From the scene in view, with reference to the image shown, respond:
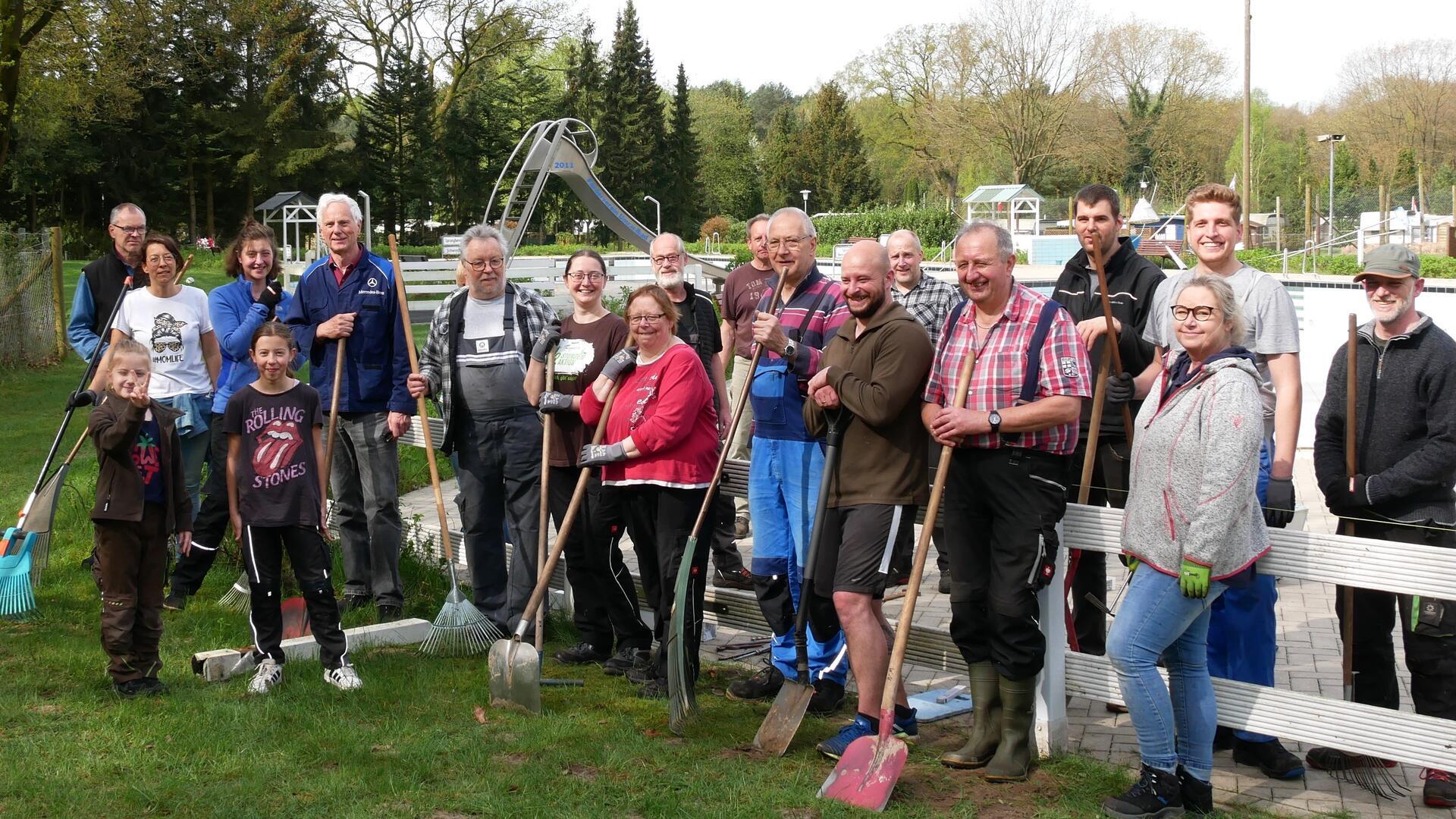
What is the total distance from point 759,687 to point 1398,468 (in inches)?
101

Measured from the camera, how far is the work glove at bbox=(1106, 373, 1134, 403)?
4.84 m

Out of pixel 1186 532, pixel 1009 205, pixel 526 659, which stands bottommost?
pixel 526 659

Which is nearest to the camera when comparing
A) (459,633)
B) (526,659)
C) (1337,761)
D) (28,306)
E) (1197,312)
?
(1197,312)

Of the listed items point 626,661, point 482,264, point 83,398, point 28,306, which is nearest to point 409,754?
point 626,661

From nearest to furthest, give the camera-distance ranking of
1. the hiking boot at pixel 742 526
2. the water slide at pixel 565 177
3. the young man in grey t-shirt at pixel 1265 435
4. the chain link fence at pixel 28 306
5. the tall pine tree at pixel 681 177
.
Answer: the young man in grey t-shirt at pixel 1265 435, the hiking boot at pixel 742 526, the chain link fence at pixel 28 306, the water slide at pixel 565 177, the tall pine tree at pixel 681 177

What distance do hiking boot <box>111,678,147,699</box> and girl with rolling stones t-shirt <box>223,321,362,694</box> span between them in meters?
0.41

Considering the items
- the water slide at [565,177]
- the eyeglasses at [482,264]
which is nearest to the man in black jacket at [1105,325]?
the eyeglasses at [482,264]

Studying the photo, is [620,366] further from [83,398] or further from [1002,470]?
[83,398]

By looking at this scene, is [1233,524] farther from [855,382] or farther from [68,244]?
[68,244]

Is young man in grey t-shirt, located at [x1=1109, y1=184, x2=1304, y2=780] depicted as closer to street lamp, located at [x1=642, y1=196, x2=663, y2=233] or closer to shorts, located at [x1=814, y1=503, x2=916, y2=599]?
shorts, located at [x1=814, y1=503, x2=916, y2=599]

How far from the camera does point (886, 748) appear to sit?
4137mm

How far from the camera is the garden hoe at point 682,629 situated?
4.82 meters

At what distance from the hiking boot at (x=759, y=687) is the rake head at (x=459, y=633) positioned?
1.28 m

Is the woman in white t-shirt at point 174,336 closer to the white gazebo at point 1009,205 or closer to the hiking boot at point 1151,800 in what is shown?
the hiking boot at point 1151,800
